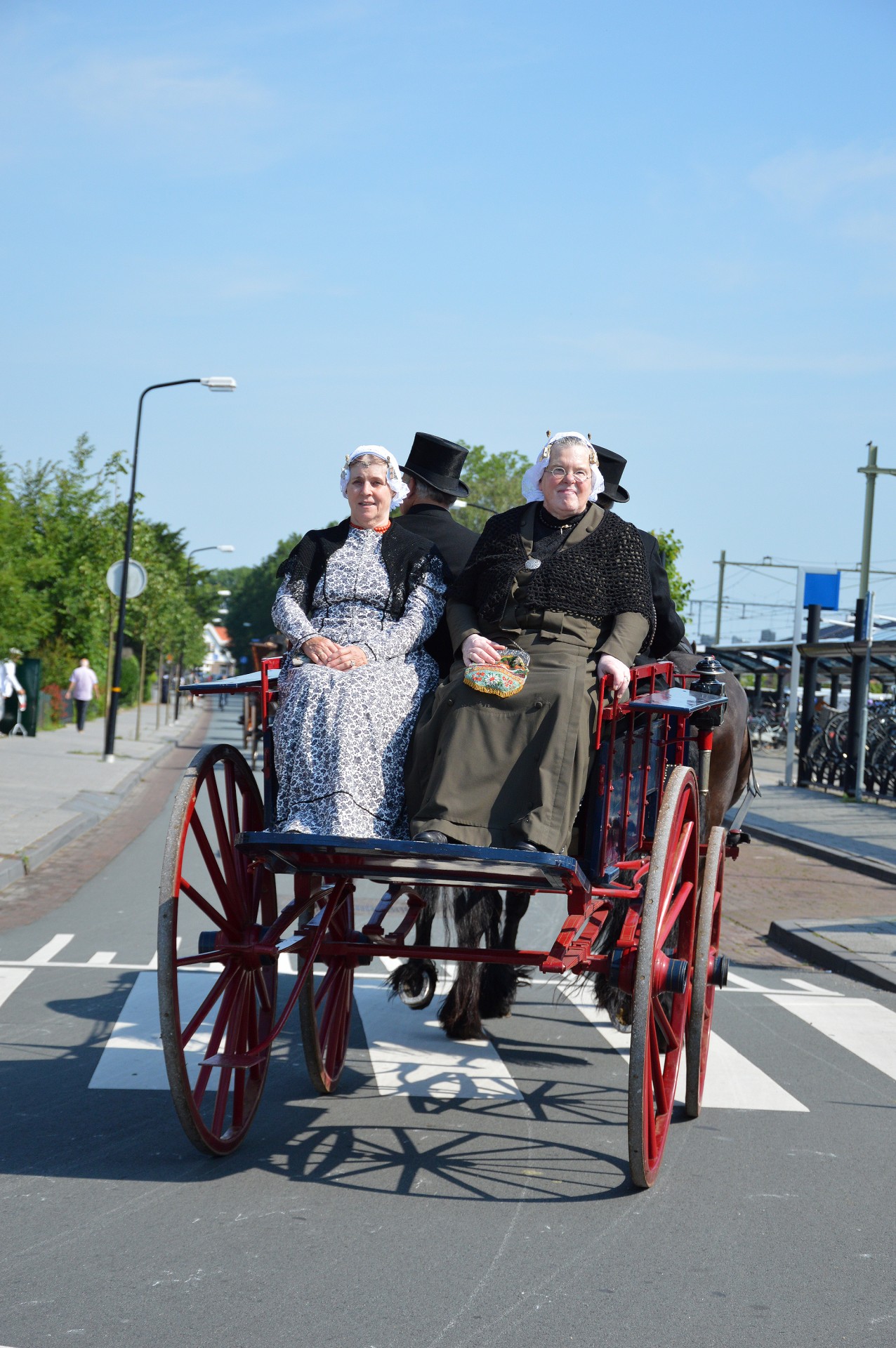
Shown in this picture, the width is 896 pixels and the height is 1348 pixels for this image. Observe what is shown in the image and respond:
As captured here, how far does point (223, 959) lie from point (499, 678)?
1.31m

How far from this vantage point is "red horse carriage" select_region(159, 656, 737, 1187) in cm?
407

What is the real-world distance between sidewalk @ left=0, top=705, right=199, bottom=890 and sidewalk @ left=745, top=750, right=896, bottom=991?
5.81 m

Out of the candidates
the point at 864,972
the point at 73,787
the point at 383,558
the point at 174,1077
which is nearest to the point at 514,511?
the point at 383,558

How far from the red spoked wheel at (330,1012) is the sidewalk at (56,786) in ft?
17.5

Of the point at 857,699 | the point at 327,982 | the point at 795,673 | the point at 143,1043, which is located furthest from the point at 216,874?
the point at 795,673

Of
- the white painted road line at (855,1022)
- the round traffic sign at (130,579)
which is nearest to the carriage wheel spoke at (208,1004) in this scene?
the white painted road line at (855,1022)

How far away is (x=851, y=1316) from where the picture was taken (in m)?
3.44

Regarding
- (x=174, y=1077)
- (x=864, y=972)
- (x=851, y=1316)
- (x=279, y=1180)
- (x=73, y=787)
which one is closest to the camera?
(x=851, y=1316)

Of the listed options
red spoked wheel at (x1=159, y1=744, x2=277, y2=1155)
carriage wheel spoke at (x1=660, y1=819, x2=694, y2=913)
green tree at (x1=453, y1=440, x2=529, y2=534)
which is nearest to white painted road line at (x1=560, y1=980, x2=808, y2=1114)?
carriage wheel spoke at (x1=660, y1=819, x2=694, y2=913)

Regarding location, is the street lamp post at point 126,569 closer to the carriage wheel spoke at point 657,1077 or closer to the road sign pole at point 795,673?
the road sign pole at point 795,673

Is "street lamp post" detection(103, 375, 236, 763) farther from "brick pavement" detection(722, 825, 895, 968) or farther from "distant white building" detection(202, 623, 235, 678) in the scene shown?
"distant white building" detection(202, 623, 235, 678)

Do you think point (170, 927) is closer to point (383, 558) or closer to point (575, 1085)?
point (383, 558)

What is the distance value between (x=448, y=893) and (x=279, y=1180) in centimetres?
137

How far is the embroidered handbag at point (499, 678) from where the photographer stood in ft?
14.4
